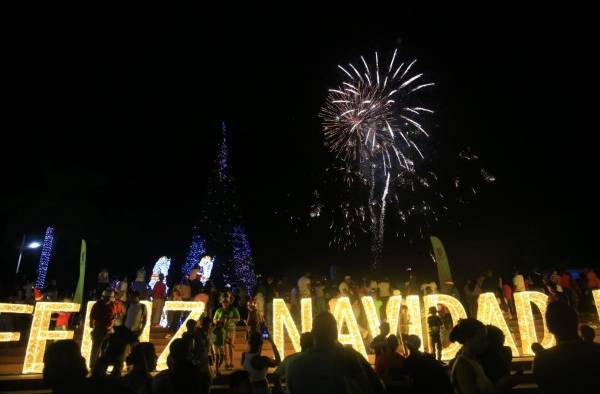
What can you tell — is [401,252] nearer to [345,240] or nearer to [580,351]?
[345,240]

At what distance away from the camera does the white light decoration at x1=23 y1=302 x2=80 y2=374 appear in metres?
11.1

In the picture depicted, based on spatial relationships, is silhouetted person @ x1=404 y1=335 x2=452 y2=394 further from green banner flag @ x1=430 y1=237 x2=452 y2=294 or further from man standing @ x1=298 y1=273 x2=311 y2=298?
green banner flag @ x1=430 y1=237 x2=452 y2=294

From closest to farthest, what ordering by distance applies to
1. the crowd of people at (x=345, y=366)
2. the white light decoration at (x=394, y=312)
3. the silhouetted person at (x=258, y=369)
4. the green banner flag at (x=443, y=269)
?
1. the crowd of people at (x=345, y=366)
2. the silhouetted person at (x=258, y=369)
3. the white light decoration at (x=394, y=312)
4. the green banner flag at (x=443, y=269)

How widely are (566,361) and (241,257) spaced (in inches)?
1421

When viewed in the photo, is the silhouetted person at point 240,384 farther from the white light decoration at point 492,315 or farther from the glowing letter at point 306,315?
the white light decoration at point 492,315

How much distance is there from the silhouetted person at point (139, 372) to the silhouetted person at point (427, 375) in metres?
3.05

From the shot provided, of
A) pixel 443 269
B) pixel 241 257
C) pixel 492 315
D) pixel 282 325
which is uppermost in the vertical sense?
pixel 241 257

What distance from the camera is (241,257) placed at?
38.8 m

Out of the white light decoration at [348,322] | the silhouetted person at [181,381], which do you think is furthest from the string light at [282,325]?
the silhouetted person at [181,381]

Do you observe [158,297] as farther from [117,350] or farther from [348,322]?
[117,350]

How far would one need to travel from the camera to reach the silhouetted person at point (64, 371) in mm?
3188

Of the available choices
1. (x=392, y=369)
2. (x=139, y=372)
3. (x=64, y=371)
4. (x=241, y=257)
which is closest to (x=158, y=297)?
(x=139, y=372)

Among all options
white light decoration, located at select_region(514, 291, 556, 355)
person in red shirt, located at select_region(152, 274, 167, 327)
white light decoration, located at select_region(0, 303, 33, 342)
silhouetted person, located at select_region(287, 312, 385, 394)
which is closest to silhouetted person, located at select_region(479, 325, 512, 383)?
silhouetted person, located at select_region(287, 312, 385, 394)

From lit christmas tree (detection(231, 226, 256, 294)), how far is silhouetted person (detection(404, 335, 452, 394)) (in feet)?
107
